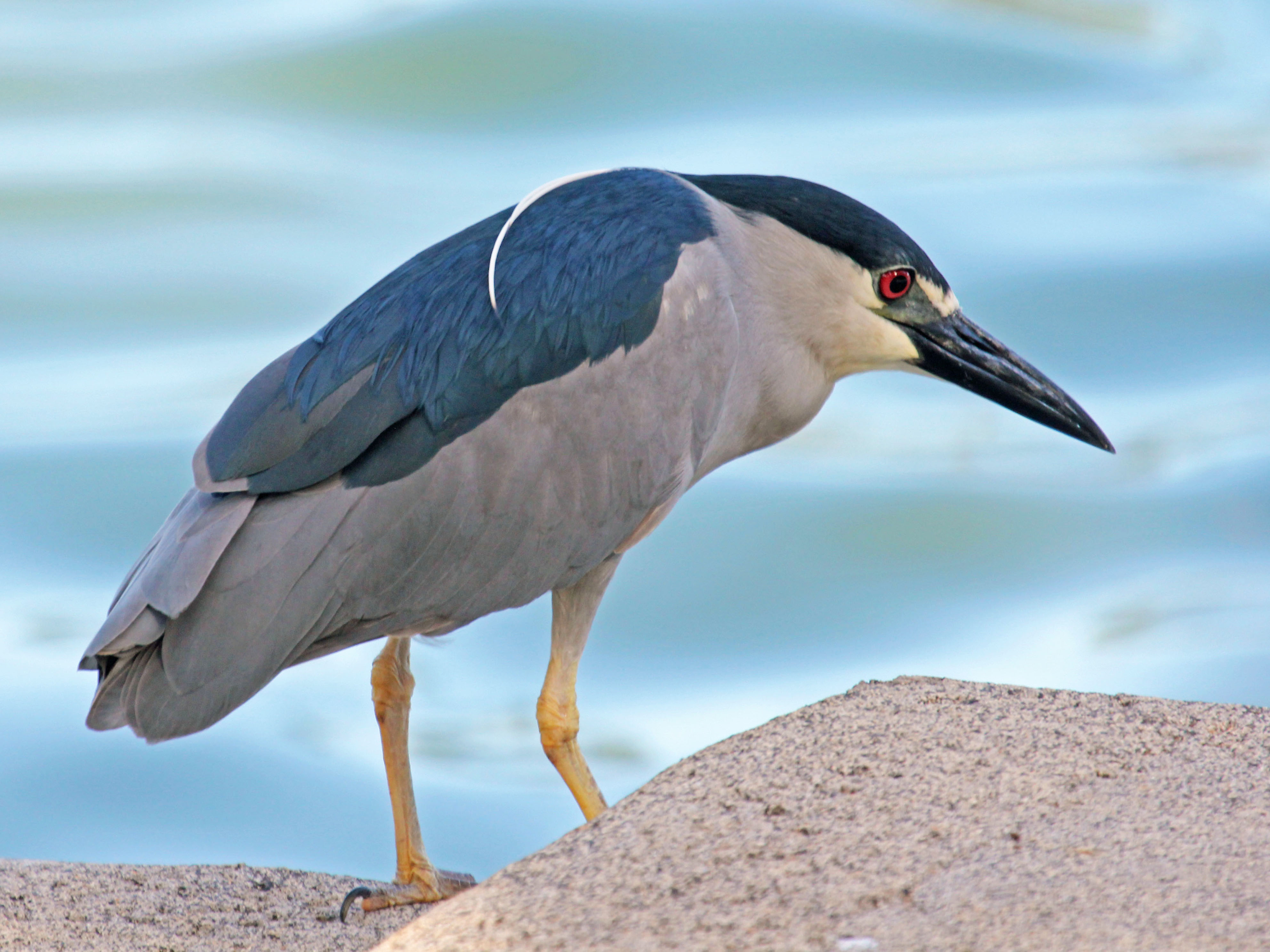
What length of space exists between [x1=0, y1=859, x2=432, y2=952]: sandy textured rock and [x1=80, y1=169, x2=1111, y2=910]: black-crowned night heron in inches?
5.3

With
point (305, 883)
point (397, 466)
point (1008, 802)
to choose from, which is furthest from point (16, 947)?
point (1008, 802)

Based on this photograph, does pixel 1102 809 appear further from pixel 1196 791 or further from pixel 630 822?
pixel 630 822

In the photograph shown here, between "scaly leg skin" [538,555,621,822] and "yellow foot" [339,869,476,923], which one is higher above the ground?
"scaly leg skin" [538,555,621,822]

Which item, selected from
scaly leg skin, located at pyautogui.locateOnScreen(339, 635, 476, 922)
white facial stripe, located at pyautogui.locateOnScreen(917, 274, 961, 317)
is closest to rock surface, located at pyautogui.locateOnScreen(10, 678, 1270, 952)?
scaly leg skin, located at pyautogui.locateOnScreen(339, 635, 476, 922)

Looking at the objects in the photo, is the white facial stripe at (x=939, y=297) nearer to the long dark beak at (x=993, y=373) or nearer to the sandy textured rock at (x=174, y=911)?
the long dark beak at (x=993, y=373)

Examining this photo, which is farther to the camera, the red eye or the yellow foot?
the red eye

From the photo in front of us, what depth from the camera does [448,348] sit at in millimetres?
2457

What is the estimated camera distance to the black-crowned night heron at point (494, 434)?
233 centimetres

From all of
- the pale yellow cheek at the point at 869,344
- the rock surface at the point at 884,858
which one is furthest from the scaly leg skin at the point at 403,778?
the pale yellow cheek at the point at 869,344

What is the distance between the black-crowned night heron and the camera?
2.33 metres

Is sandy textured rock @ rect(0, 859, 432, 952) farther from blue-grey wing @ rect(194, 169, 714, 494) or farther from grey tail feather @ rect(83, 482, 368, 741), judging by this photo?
blue-grey wing @ rect(194, 169, 714, 494)

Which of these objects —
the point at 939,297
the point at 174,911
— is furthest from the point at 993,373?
the point at 174,911

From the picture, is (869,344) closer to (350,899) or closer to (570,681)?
(570,681)

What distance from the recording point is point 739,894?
1.76m
